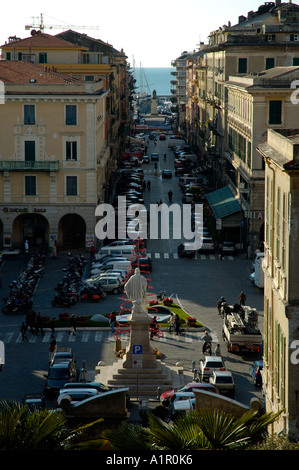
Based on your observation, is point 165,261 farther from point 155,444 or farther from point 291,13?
point 155,444

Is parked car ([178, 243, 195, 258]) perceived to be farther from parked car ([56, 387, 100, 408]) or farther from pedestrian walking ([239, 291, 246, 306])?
parked car ([56, 387, 100, 408])

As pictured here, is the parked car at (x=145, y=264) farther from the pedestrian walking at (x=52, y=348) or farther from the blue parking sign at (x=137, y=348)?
the blue parking sign at (x=137, y=348)

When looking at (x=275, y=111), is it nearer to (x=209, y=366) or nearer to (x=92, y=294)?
(x=92, y=294)

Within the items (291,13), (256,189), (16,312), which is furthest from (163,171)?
(16,312)

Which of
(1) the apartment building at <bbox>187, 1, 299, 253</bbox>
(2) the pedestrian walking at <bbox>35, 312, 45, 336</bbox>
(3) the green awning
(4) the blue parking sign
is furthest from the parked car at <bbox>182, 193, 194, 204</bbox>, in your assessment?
(4) the blue parking sign

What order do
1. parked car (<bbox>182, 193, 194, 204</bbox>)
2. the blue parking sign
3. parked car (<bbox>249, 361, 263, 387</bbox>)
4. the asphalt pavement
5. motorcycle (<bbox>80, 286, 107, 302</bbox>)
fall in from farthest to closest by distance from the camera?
parked car (<bbox>182, 193, 194, 204</bbox>) < motorcycle (<bbox>80, 286, 107, 302</bbox>) < the asphalt pavement < the blue parking sign < parked car (<bbox>249, 361, 263, 387</bbox>)

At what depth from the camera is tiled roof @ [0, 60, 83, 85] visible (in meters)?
69.9

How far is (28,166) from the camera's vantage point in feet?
Answer: 224

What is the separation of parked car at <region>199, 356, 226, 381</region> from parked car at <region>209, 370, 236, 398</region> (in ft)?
4.95

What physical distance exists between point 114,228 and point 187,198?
66.6ft

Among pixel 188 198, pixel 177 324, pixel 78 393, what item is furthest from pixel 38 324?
pixel 188 198

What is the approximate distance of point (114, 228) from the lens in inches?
2953

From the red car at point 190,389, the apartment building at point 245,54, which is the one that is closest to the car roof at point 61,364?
the red car at point 190,389

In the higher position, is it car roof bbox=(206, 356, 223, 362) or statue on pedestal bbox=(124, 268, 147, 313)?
statue on pedestal bbox=(124, 268, 147, 313)
